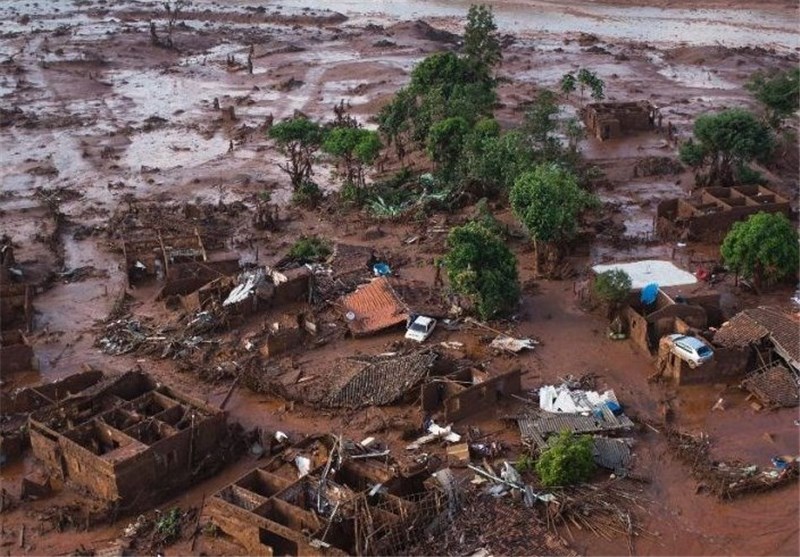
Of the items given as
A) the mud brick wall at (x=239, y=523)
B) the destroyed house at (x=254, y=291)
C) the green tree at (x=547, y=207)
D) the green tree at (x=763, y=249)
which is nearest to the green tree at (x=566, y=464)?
the mud brick wall at (x=239, y=523)

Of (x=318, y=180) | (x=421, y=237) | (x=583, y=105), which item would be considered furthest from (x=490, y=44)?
(x=421, y=237)

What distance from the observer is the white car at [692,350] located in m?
21.8

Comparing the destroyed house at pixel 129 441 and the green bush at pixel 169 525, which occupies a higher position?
the destroyed house at pixel 129 441

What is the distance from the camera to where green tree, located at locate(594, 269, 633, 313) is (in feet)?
79.6

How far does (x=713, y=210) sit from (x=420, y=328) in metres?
12.2

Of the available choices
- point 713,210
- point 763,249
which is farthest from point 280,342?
point 713,210

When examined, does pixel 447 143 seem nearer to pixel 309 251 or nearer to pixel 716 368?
pixel 309 251

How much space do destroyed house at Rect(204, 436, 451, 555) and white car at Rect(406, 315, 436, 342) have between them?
586 cm

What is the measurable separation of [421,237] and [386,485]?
14.6 m

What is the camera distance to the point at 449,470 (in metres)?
18.5

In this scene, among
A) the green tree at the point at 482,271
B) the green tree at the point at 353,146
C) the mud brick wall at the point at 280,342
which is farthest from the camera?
the green tree at the point at 353,146

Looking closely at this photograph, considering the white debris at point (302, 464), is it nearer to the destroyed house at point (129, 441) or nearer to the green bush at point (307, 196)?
the destroyed house at point (129, 441)

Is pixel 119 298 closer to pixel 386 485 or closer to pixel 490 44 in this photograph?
pixel 386 485

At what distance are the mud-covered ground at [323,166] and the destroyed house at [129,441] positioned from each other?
2.05 ft
